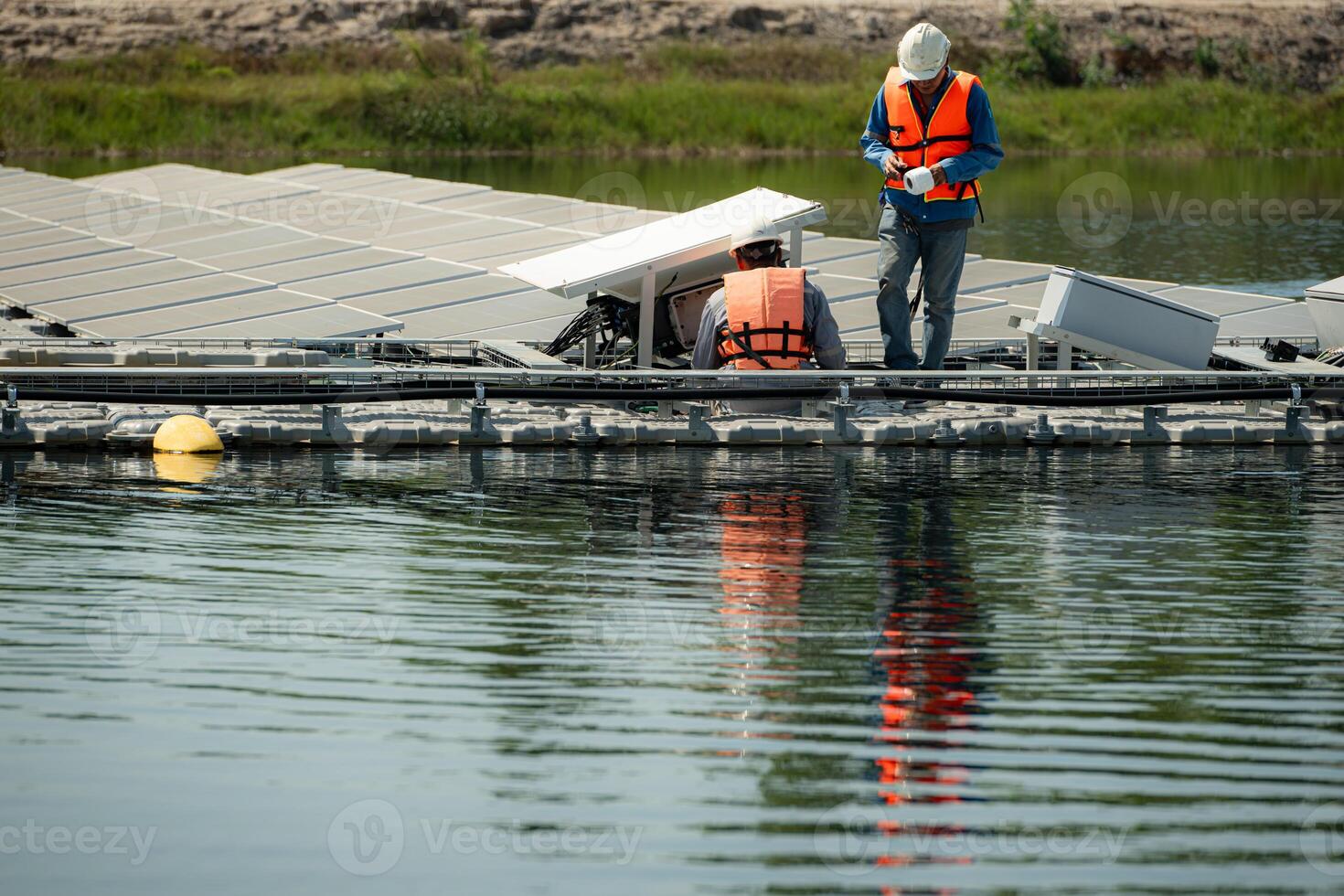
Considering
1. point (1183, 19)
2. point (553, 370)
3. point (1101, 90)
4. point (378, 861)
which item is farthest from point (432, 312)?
point (1183, 19)

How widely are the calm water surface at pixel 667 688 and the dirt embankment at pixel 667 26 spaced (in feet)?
166

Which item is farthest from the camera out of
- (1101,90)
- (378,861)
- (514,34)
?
(514,34)

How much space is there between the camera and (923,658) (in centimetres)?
609

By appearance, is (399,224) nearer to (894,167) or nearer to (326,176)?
(326,176)

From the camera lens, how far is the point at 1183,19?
62406mm

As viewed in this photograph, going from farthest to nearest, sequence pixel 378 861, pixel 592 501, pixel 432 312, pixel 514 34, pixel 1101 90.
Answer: pixel 514 34, pixel 1101 90, pixel 432 312, pixel 592 501, pixel 378 861

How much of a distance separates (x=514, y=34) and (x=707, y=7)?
6.82m

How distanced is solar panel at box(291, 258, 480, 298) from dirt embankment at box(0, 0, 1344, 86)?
137 feet

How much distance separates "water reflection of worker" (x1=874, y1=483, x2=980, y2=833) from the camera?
510cm

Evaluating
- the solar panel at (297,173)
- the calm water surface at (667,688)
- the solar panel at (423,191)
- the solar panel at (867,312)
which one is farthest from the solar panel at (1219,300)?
the solar panel at (297,173)

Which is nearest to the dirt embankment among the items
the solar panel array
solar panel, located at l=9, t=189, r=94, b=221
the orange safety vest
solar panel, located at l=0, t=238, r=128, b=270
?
solar panel, located at l=9, t=189, r=94, b=221

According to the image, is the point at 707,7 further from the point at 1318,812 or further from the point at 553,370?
the point at 1318,812

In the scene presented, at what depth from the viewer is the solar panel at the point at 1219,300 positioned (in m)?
14.7

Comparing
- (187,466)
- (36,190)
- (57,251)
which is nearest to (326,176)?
(36,190)
